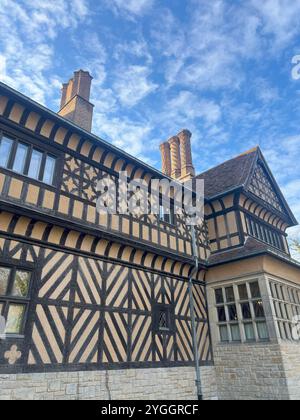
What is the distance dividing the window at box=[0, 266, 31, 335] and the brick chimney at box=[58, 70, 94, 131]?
5252mm

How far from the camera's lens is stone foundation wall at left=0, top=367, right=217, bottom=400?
4984mm

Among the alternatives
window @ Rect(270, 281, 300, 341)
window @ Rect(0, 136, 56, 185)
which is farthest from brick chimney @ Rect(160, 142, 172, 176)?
window @ Rect(0, 136, 56, 185)

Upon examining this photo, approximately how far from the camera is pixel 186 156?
550 inches

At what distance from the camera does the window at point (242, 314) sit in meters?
7.99

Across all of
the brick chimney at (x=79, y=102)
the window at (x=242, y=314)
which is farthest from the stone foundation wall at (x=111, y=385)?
the brick chimney at (x=79, y=102)

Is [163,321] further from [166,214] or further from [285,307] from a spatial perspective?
[285,307]

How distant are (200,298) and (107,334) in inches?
143

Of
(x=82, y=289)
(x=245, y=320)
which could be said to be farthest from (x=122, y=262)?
(x=245, y=320)

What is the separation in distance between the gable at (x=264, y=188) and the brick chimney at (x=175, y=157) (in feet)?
11.6

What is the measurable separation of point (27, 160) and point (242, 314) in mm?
6675

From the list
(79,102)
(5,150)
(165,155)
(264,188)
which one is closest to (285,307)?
(264,188)

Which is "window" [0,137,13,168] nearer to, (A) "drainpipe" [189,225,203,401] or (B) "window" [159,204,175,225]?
(B) "window" [159,204,175,225]

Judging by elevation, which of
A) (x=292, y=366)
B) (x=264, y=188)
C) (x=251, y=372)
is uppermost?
(x=264, y=188)
